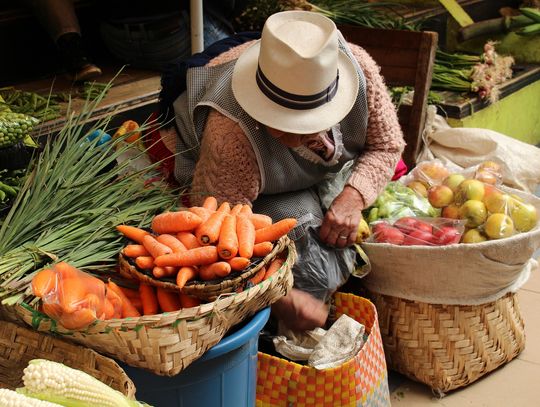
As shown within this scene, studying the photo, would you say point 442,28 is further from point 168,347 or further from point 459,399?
point 168,347

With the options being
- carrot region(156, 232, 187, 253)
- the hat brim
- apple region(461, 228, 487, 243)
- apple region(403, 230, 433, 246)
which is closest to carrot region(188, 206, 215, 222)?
carrot region(156, 232, 187, 253)

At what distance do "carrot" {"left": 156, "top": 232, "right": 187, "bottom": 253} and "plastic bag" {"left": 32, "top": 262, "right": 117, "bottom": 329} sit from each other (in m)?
0.20

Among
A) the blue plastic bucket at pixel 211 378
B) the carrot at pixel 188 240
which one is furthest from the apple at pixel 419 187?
the carrot at pixel 188 240

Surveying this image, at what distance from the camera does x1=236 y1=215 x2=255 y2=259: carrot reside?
1.96m

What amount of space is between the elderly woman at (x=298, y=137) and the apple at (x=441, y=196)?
38cm

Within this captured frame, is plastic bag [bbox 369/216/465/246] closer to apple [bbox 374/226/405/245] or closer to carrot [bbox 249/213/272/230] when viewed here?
apple [bbox 374/226/405/245]

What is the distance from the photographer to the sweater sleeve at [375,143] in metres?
2.79

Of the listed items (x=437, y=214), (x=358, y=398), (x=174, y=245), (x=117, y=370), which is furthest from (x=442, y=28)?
(x=117, y=370)

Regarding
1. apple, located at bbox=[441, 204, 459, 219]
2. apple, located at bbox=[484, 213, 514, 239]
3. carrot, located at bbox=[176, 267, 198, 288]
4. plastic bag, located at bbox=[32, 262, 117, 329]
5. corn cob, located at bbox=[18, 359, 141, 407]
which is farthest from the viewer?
apple, located at bbox=[441, 204, 459, 219]

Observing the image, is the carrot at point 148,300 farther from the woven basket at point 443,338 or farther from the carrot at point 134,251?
the woven basket at point 443,338

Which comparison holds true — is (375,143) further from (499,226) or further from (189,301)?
(189,301)

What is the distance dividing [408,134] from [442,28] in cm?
227

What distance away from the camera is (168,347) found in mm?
1779

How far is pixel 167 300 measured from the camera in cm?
194
